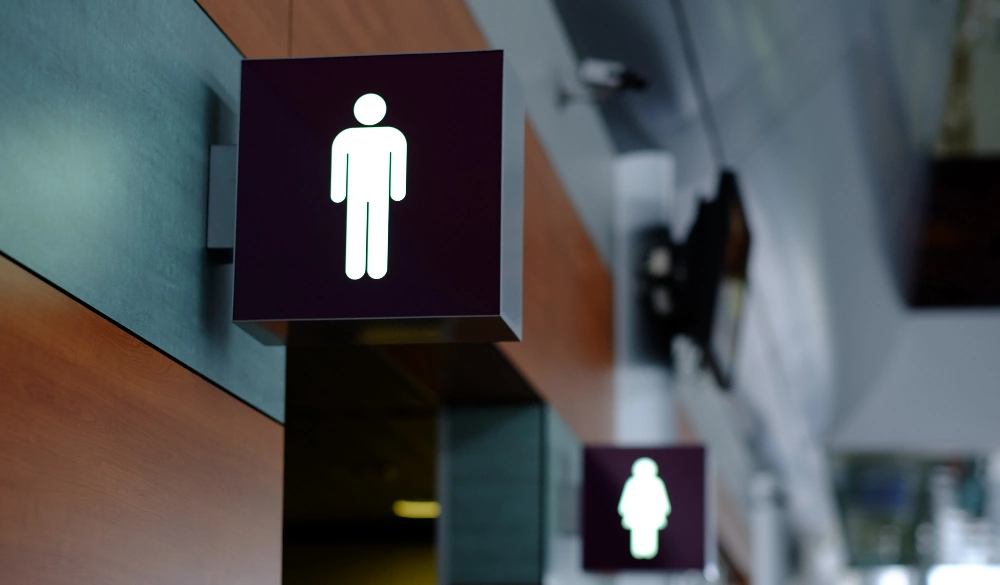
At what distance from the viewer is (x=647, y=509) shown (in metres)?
6.00

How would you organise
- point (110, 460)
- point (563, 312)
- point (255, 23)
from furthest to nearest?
point (563, 312)
point (255, 23)
point (110, 460)

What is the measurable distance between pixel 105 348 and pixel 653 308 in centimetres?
567

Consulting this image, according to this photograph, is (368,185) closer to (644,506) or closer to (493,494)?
(493,494)

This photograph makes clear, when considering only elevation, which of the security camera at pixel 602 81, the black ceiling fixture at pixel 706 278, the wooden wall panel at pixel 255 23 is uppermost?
the security camera at pixel 602 81

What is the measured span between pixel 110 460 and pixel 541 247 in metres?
3.38

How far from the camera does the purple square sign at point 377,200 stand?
2371 mm

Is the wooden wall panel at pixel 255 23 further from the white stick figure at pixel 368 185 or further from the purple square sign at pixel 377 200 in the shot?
the white stick figure at pixel 368 185

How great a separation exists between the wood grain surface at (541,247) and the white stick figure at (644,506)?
0.36 meters

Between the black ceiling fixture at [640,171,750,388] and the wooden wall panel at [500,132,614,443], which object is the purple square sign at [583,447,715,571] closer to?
the wooden wall panel at [500,132,614,443]

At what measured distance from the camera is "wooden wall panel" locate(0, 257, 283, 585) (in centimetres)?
183

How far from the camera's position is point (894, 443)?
50.1 ft

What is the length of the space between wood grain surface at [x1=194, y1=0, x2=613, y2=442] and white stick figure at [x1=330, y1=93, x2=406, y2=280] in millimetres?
398

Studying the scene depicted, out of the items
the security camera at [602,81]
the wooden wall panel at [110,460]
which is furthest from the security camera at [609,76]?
the wooden wall panel at [110,460]

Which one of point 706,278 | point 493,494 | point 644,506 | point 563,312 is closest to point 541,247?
point 563,312
